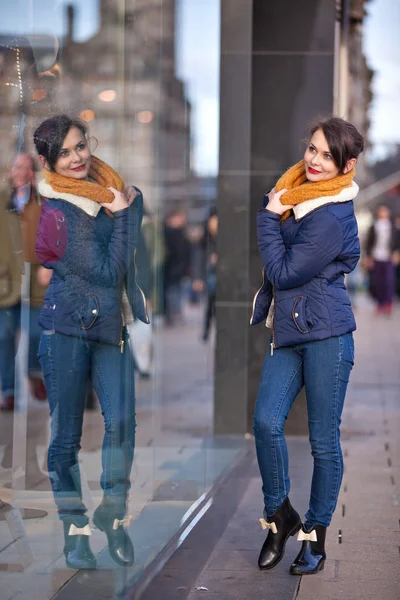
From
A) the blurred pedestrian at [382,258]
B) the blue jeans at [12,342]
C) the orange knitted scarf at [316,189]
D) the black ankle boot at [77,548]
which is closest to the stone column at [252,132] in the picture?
the orange knitted scarf at [316,189]

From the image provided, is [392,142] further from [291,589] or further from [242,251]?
[291,589]

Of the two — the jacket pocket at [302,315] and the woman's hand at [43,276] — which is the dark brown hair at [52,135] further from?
the jacket pocket at [302,315]

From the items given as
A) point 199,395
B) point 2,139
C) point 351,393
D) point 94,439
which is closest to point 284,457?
point 94,439

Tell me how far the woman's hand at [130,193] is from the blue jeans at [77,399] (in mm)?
481

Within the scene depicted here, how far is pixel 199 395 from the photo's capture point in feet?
32.6

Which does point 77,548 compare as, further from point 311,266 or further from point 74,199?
point 311,266

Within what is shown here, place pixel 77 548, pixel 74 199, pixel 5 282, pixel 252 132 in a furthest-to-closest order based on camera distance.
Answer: pixel 252 132 < pixel 5 282 < pixel 74 199 < pixel 77 548

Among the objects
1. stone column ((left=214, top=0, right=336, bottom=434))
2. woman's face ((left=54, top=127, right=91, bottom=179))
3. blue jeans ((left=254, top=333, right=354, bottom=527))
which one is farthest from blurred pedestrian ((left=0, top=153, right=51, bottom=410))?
stone column ((left=214, top=0, right=336, bottom=434))

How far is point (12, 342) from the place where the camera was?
14.7 feet

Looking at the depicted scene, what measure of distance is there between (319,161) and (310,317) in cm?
60

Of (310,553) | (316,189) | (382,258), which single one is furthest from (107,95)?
(382,258)

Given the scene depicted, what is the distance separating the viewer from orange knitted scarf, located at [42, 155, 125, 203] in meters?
4.22

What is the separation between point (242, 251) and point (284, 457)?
3.23 metres

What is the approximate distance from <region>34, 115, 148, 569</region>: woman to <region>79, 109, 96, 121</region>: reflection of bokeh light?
0.04 meters
